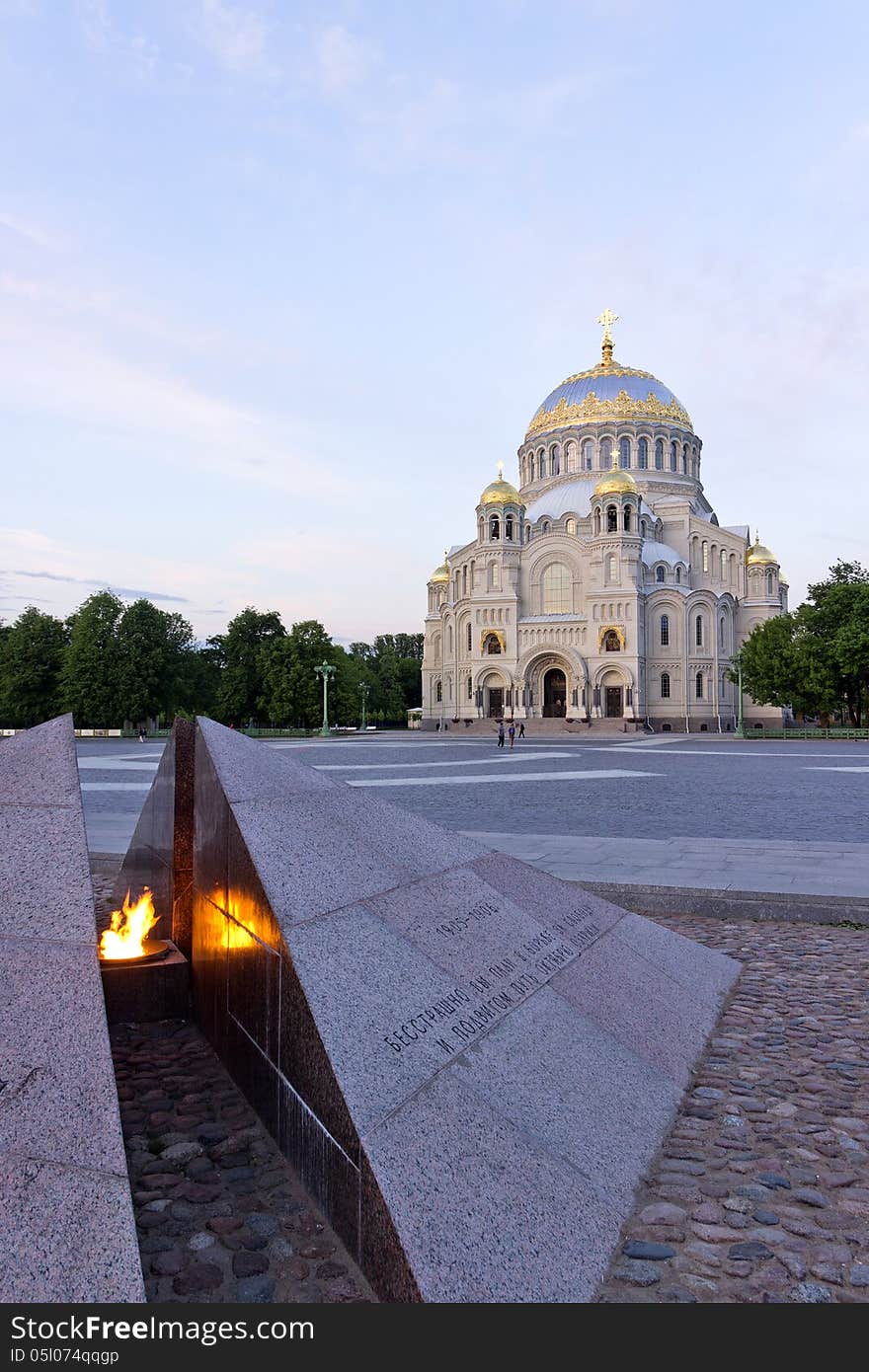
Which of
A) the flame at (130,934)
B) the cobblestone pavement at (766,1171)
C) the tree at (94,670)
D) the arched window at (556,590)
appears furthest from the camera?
the arched window at (556,590)

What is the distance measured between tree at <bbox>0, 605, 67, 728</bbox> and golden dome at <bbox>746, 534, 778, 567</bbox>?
49915 mm

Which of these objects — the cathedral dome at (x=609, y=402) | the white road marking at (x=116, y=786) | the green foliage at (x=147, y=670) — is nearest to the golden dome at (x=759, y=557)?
the cathedral dome at (x=609, y=402)

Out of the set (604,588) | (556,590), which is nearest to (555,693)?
(556,590)

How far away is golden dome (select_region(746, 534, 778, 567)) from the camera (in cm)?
6581

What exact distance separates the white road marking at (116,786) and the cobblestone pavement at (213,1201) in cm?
1385

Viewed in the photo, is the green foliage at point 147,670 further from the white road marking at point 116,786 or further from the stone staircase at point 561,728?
the white road marking at point 116,786

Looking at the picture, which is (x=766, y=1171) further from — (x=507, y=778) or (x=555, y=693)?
(x=555, y=693)

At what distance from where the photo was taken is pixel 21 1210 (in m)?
2.26

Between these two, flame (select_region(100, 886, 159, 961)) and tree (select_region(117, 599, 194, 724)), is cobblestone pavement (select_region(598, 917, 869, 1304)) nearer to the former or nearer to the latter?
flame (select_region(100, 886, 159, 961))

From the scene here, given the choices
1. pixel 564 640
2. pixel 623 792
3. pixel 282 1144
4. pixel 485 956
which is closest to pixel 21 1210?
pixel 282 1144

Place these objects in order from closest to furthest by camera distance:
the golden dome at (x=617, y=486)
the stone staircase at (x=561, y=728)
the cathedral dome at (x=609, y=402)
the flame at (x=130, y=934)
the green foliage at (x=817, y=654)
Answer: the flame at (x=130, y=934) → the green foliage at (x=817, y=654) → the stone staircase at (x=561, y=728) → the golden dome at (x=617, y=486) → the cathedral dome at (x=609, y=402)

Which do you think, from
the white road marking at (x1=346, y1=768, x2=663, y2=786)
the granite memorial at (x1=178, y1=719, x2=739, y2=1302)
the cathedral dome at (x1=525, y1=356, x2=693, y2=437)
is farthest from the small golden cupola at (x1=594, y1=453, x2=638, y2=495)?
the granite memorial at (x1=178, y1=719, x2=739, y2=1302)

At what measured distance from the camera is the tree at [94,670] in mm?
57438

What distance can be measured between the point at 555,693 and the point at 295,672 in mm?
18266
